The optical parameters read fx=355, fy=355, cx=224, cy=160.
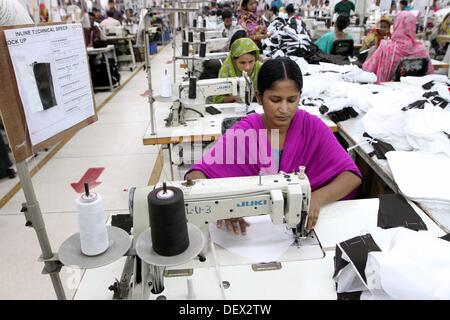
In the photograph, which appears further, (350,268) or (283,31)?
(283,31)

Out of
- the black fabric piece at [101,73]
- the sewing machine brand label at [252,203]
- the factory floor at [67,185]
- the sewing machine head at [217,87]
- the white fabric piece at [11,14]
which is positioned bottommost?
the factory floor at [67,185]

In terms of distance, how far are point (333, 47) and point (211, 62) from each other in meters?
2.31

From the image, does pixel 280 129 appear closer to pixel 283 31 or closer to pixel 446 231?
pixel 446 231

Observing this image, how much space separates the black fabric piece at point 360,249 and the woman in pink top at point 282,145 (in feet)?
1.41

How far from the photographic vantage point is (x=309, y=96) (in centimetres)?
318

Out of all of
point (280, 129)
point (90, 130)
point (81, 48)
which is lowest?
point (90, 130)

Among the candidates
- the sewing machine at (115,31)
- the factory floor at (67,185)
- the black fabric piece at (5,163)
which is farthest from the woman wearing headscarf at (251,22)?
the black fabric piece at (5,163)

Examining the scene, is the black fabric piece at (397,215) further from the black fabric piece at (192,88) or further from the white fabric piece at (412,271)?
the black fabric piece at (192,88)

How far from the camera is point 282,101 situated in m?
1.67

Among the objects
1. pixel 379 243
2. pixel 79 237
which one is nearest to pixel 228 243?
pixel 379 243

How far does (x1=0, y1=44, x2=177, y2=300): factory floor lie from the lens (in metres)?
2.29

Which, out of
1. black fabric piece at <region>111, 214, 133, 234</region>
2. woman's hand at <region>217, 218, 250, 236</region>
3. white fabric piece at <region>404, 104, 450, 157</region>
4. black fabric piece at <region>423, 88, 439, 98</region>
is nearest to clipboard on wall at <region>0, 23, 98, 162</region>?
black fabric piece at <region>111, 214, 133, 234</region>

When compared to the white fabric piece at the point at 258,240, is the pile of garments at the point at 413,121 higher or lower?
higher

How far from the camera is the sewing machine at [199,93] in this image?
2.73m
